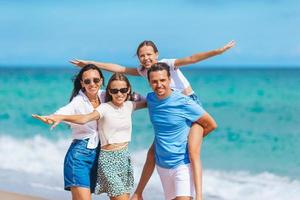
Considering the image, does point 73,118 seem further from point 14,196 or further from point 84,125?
point 14,196

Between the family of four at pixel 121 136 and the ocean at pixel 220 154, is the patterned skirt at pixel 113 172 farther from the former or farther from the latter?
the ocean at pixel 220 154

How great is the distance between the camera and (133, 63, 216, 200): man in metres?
4.89

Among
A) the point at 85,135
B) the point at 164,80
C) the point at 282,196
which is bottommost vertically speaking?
the point at 282,196

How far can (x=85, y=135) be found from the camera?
16.4ft

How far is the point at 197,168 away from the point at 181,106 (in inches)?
19.2

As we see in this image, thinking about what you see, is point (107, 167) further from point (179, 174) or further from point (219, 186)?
point (219, 186)

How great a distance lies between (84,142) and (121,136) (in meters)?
0.29

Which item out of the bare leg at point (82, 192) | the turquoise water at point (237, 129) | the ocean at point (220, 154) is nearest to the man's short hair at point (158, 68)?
the bare leg at point (82, 192)

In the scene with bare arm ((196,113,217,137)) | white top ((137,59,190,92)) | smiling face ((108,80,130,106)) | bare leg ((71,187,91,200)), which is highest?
white top ((137,59,190,92))

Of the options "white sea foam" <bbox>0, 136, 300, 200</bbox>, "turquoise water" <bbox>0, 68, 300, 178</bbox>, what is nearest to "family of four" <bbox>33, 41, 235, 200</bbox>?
"turquoise water" <bbox>0, 68, 300, 178</bbox>

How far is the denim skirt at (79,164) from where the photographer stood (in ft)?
16.4

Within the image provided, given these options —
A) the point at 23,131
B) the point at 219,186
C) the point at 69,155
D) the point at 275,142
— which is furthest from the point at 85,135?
the point at 23,131

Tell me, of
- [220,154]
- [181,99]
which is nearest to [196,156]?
[181,99]

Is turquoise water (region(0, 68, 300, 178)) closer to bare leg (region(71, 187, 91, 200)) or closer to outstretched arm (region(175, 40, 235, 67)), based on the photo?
outstretched arm (region(175, 40, 235, 67))
